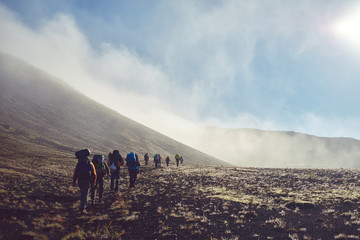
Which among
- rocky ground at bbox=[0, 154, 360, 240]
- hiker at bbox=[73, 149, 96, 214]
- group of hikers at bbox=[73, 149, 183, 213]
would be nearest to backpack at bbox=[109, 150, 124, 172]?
group of hikers at bbox=[73, 149, 183, 213]

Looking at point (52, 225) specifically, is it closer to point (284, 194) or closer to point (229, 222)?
point (229, 222)

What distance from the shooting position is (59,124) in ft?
307

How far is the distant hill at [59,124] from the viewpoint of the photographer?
70694 millimetres

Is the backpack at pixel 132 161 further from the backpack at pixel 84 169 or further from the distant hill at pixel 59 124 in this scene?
the distant hill at pixel 59 124

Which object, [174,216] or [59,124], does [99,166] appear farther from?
[59,124]

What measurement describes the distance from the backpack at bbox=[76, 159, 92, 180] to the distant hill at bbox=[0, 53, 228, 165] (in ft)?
177

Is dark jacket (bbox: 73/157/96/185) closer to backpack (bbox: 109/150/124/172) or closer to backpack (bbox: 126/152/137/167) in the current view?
backpack (bbox: 109/150/124/172)

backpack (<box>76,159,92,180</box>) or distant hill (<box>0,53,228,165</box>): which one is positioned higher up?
backpack (<box>76,159,92,180</box>)

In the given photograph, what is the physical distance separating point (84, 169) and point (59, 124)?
96418mm

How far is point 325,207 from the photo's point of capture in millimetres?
11398

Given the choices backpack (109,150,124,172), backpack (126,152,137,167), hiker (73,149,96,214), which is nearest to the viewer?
hiker (73,149,96,214)

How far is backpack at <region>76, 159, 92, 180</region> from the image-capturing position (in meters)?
10.1

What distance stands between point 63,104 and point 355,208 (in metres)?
139

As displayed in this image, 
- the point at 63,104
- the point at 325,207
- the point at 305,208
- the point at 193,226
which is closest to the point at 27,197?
the point at 193,226
